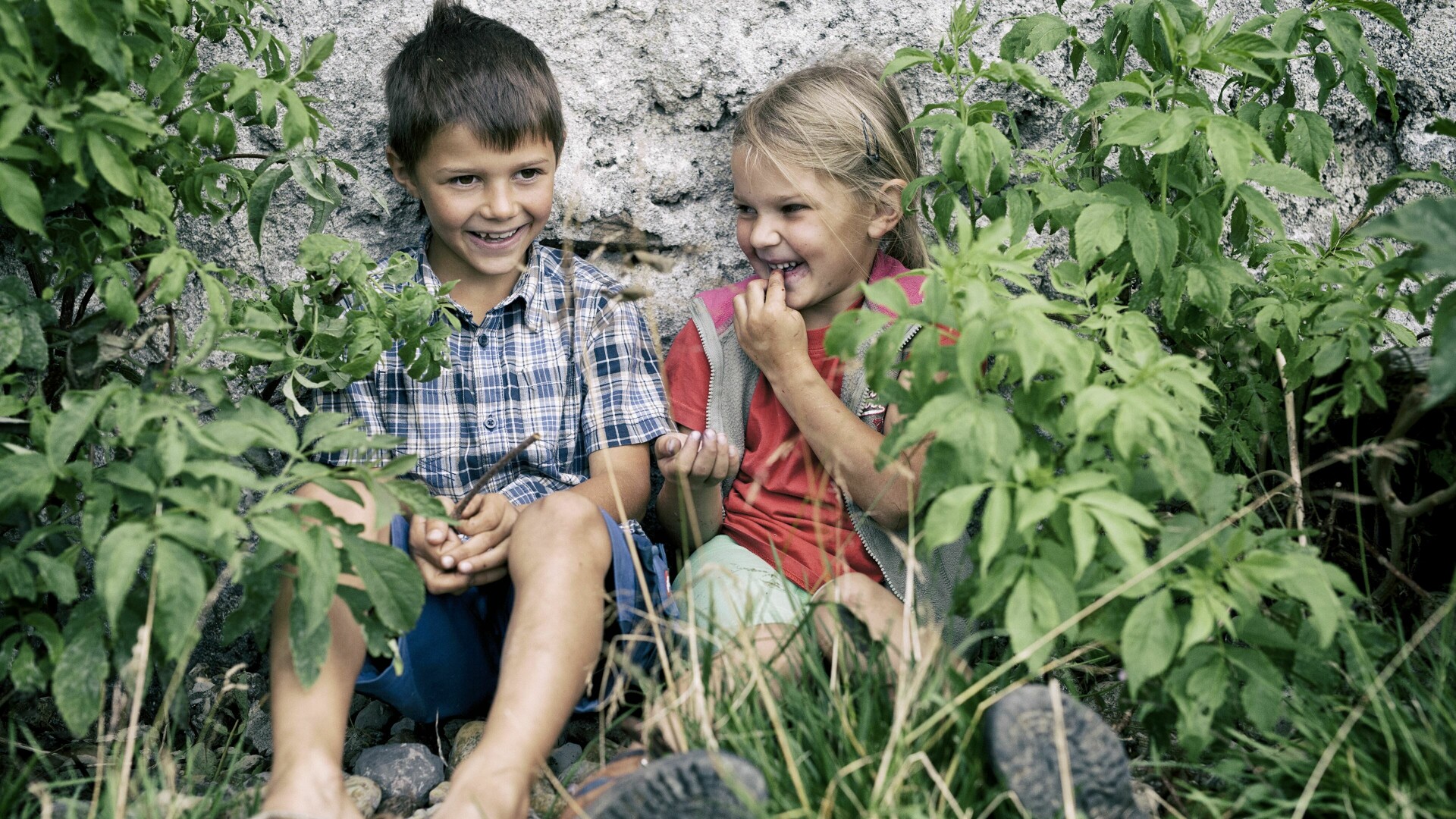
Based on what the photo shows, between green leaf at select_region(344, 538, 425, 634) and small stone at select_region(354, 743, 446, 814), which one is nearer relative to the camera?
green leaf at select_region(344, 538, 425, 634)

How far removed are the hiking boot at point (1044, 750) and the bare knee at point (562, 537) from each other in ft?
2.69

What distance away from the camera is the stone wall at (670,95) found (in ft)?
9.14

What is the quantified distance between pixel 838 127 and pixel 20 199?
1640 mm

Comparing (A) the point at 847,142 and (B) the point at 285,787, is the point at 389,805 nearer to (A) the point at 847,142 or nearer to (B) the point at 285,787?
(B) the point at 285,787

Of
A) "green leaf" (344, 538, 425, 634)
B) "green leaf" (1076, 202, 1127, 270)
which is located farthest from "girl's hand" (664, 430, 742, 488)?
"green leaf" (1076, 202, 1127, 270)

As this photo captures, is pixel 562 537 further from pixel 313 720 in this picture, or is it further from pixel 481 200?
pixel 481 200

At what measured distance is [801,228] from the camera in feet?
8.57

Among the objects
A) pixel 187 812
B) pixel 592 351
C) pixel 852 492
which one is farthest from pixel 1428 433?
pixel 187 812

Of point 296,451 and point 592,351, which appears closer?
point 296,451

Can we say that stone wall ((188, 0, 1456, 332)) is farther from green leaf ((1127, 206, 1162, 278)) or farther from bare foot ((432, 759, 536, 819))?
bare foot ((432, 759, 536, 819))

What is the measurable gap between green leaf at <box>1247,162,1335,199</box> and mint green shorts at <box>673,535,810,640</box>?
3.65 ft

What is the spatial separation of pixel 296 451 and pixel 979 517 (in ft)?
5.46

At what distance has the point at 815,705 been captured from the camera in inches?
73.5

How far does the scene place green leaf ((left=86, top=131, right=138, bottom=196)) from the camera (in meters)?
1.72
